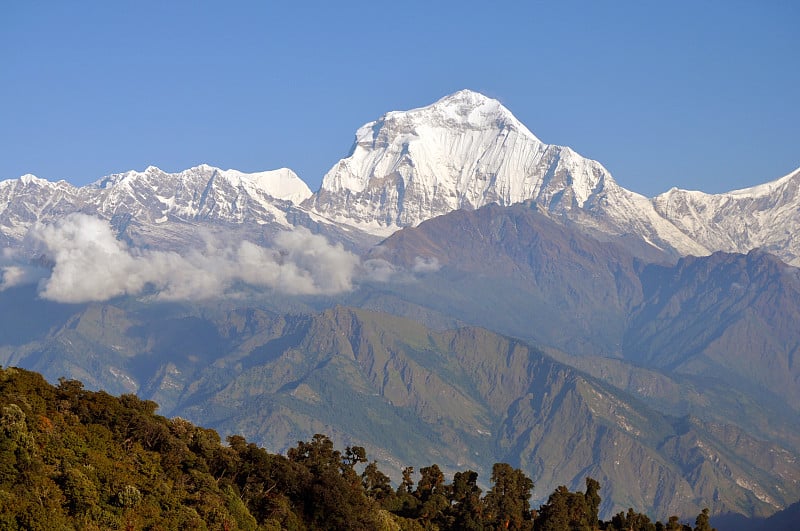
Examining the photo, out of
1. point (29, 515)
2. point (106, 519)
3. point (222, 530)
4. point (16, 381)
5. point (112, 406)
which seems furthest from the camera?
point (112, 406)

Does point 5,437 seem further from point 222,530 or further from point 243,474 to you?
point 243,474

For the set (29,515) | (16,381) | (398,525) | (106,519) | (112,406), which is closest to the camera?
(29,515)

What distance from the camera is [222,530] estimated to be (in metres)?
156

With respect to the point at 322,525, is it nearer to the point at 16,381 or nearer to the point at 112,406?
the point at 112,406

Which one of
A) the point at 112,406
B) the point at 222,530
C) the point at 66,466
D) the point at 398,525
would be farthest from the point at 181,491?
the point at 398,525

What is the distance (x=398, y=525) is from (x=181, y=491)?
50.0 m

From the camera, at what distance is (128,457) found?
162250 millimetres

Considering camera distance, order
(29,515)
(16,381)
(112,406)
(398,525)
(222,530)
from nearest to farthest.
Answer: (29,515) < (222,530) < (16,381) < (112,406) < (398,525)

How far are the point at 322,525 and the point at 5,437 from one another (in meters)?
60.3

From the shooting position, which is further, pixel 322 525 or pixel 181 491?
pixel 322 525

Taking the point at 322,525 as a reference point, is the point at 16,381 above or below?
above

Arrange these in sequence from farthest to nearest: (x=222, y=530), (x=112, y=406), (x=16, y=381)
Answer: (x=112, y=406)
(x=16, y=381)
(x=222, y=530)

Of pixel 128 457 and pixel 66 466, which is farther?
pixel 128 457

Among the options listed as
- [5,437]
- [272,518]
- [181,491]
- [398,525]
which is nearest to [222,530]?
[181,491]
